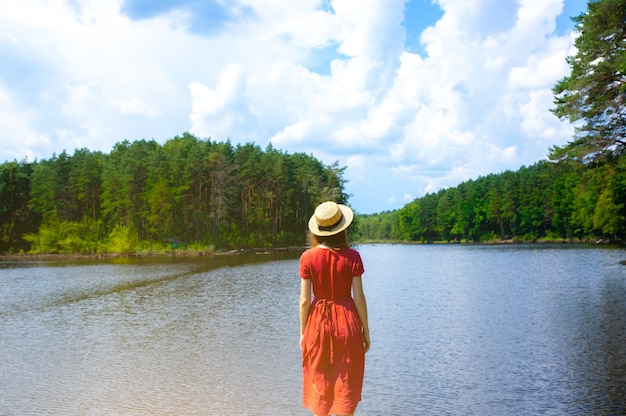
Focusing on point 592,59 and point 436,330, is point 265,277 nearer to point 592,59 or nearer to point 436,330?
point 436,330

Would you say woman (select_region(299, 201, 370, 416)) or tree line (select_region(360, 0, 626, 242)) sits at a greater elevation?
tree line (select_region(360, 0, 626, 242))

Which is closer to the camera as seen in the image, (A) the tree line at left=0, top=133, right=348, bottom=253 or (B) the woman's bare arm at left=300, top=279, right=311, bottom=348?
(B) the woman's bare arm at left=300, top=279, right=311, bottom=348

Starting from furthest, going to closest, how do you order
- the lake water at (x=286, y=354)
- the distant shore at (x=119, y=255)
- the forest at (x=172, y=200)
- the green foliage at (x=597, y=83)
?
the forest at (x=172, y=200), the distant shore at (x=119, y=255), the green foliage at (x=597, y=83), the lake water at (x=286, y=354)

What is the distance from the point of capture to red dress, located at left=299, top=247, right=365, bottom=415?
4141mm

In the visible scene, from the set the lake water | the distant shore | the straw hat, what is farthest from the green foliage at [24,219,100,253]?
the straw hat

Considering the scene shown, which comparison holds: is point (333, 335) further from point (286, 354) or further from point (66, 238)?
point (66, 238)

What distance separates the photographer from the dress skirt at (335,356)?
13.8 ft

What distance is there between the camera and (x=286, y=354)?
9.96 metres

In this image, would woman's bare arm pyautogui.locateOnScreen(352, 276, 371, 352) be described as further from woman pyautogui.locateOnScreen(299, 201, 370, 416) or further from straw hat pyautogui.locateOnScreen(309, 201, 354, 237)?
straw hat pyautogui.locateOnScreen(309, 201, 354, 237)

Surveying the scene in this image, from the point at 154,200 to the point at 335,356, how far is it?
6872 cm

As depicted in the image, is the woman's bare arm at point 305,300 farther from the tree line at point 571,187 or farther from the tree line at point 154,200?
the tree line at point 154,200

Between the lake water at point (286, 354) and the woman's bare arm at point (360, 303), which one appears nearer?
the woman's bare arm at point (360, 303)

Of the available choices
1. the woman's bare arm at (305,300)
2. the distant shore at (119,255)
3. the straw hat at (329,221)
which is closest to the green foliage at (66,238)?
the distant shore at (119,255)

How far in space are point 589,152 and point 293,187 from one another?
184ft
